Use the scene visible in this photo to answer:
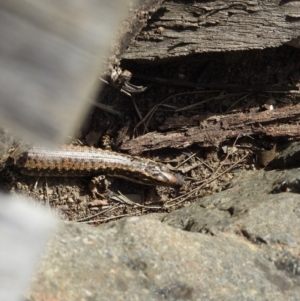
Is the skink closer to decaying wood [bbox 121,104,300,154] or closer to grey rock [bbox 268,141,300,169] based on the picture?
decaying wood [bbox 121,104,300,154]

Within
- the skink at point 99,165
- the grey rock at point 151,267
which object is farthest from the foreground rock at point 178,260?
the skink at point 99,165

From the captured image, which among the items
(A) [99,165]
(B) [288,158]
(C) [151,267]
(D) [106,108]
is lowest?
(A) [99,165]

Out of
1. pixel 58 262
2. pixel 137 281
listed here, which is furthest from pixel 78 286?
pixel 137 281

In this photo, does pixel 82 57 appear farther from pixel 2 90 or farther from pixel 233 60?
pixel 233 60

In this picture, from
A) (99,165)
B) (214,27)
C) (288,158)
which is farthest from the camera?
(99,165)

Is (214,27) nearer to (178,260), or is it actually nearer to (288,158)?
(288,158)

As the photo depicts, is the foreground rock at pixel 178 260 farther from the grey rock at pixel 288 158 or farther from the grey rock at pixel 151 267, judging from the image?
the grey rock at pixel 288 158

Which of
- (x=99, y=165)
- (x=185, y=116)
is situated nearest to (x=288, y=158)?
(x=185, y=116)
